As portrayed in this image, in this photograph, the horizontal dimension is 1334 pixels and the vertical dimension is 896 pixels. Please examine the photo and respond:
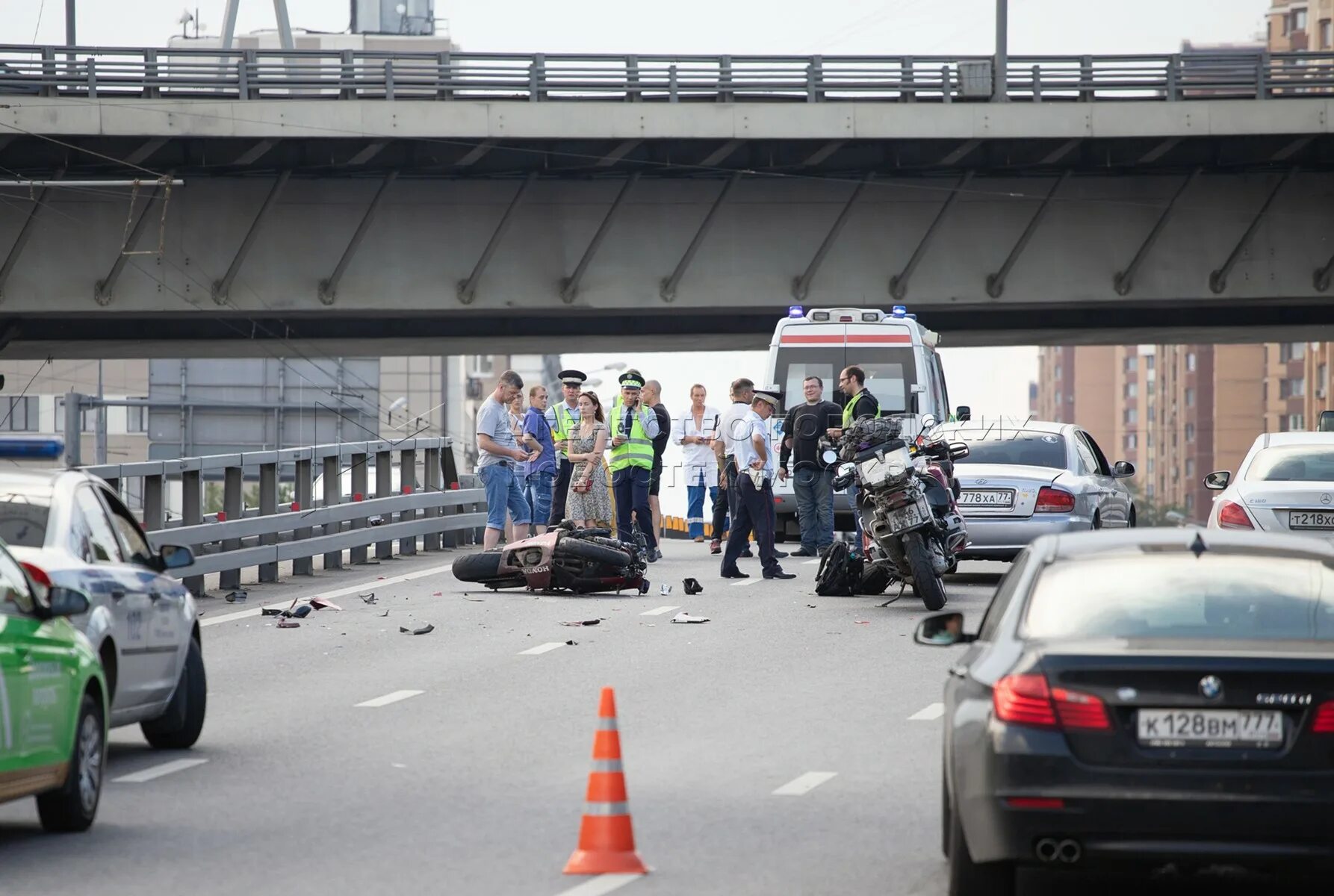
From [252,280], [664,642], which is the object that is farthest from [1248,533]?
[252,280]

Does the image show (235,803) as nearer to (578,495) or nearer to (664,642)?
(664,642)

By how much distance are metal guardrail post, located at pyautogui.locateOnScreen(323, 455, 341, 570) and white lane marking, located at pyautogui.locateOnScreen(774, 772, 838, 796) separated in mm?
13620

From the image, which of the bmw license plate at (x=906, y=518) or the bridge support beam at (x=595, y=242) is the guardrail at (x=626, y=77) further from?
the bmw license plate at (x=906, y=518)

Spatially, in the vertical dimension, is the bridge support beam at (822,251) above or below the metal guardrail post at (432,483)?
above

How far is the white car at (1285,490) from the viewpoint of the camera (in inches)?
738

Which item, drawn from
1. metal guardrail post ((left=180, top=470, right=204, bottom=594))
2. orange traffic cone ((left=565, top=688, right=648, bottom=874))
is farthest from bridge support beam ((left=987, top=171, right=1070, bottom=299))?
orange traffic cone ((left=565, top=688, right=648, bottom=874))

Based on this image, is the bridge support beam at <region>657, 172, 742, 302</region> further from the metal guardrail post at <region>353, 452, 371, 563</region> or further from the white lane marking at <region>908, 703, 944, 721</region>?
the white lane marking at <region>908, 703, 944, 721</region>

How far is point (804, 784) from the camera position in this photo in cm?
961

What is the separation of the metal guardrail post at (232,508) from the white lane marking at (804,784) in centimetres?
1156

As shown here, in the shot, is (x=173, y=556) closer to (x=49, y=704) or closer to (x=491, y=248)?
(x=49, y=704)

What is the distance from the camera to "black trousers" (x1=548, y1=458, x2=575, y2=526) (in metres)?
23.8

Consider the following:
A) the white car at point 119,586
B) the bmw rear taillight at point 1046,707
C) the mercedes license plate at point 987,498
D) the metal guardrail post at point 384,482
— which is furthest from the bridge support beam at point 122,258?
the bmw rear taillight at point 1046,707

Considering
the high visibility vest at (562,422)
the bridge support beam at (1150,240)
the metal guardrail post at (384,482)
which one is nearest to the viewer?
the high visibility vest at (562,422)

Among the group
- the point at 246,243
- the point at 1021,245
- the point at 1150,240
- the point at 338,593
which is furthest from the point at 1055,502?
the point at 246,243
